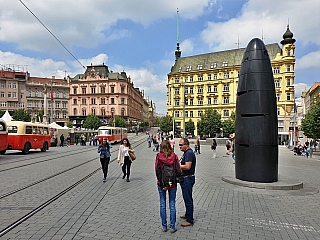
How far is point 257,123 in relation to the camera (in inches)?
443

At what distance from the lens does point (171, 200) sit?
588cm

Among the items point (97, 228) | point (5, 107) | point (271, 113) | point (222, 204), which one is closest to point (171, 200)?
point (97, 228)

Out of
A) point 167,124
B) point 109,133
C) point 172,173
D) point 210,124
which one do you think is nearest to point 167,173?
point 172,173

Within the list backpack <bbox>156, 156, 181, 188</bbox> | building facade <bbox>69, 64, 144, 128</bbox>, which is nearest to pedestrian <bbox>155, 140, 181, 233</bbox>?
backpack <bbox>156, 156, 181, 188</bbox>

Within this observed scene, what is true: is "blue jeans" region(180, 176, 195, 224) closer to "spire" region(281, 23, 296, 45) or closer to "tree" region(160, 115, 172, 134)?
"spire" region(281, 23, 296, 45)

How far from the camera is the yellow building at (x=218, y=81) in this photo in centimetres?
6944

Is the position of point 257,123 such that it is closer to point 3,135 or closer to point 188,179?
point 188,179

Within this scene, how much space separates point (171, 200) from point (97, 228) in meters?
1.62

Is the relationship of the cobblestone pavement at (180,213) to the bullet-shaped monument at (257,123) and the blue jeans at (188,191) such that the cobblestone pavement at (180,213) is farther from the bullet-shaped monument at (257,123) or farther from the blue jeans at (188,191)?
the bullet-shaped monument at (257,123)

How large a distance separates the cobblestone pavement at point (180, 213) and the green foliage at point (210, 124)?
5805 cm

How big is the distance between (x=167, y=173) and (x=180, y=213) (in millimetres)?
2002

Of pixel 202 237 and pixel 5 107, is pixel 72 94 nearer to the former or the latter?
pixel 5 107

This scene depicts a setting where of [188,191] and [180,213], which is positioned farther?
[180,213]

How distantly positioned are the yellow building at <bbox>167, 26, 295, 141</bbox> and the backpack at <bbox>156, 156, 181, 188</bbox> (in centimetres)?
6459
